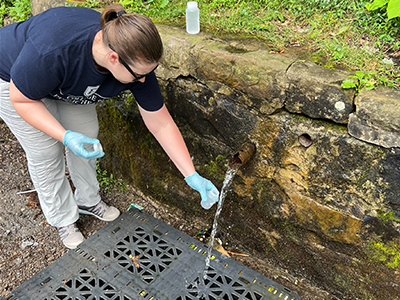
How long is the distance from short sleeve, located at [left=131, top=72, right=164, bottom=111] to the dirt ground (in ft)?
3.70

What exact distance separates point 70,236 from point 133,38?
1701mm

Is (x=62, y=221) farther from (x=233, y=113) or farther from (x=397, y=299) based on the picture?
(x=397, y=299)

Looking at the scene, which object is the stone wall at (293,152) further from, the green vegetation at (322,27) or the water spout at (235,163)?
the green vegetation at (322,27)

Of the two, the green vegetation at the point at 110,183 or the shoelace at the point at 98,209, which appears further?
the green vegetation at the point at 110,183

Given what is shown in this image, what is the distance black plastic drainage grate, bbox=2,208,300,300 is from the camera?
1987 millimetres

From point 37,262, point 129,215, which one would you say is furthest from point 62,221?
point 129,215

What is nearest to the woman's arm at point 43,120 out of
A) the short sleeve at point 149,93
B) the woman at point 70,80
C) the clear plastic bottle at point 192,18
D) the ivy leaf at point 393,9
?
the woman at point 70,80

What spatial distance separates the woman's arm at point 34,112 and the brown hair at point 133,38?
1.80 feet

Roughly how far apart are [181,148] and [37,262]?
1.43 meters

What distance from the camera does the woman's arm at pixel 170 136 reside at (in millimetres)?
2139

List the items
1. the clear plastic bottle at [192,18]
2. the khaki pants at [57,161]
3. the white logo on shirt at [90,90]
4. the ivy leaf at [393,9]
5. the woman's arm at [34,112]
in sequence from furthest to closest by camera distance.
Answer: the clear plastic bottle at [192,18], the khaki pants at [57,161], the ivy leaf at [393,9], the white logo on shirt at [90,90], the woman's arm at [34,112]

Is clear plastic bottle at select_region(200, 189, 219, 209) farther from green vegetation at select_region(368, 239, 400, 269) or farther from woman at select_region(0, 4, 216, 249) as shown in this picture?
green vegetation at select_region(368, 239, 400, 269)

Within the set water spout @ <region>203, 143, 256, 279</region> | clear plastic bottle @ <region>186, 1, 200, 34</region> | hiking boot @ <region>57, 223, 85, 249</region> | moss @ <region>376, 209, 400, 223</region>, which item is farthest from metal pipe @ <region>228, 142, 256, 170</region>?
hiking boot @ <region>57, 223, 85, 249</region>

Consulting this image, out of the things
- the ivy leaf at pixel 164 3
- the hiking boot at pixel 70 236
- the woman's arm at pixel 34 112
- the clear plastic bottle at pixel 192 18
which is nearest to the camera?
the woman's arm at pixel 34 112
